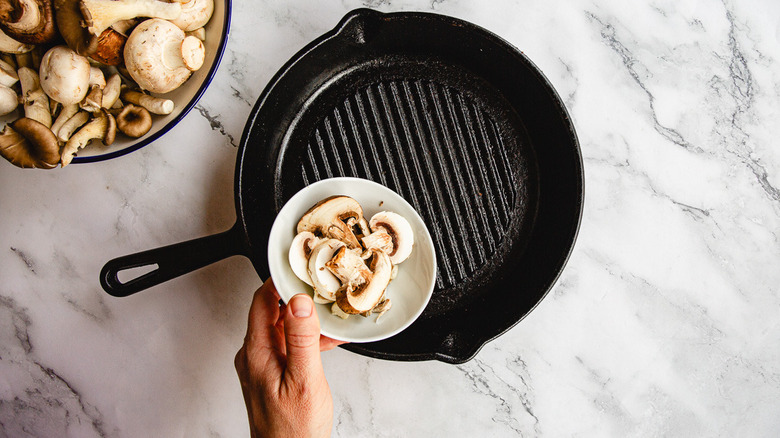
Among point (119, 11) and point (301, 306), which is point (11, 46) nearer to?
point (119, 11)

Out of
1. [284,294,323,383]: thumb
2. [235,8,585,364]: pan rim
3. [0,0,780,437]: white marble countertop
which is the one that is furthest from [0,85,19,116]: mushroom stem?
[284,294,323,383]: thumb

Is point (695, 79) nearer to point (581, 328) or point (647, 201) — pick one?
point (647, 201)

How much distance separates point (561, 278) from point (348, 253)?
1.81 feet

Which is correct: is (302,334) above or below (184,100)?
below

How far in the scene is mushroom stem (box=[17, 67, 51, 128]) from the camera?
2.80 ft

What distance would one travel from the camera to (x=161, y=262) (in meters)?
0.91

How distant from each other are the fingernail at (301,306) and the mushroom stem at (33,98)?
1.83 feet

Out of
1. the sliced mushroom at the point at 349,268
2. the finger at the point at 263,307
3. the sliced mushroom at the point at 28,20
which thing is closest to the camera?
the sliced mushroom at the point at 28,20

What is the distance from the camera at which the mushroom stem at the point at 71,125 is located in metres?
0.86

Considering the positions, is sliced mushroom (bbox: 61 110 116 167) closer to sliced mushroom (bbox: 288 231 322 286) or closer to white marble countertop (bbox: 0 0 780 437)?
white marble countertop (bbox: 0 0 780 437)

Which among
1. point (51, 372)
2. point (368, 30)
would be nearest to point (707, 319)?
point (368, 30)

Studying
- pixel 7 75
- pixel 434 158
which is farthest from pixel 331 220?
pixel 7 75

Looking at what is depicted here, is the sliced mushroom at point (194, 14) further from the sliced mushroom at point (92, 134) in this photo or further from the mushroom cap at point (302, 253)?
the mushroom cap at point (302, 253)

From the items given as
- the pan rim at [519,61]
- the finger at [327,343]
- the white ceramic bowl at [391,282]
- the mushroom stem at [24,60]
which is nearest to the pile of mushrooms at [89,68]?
the mushroom stem at [24,60]
